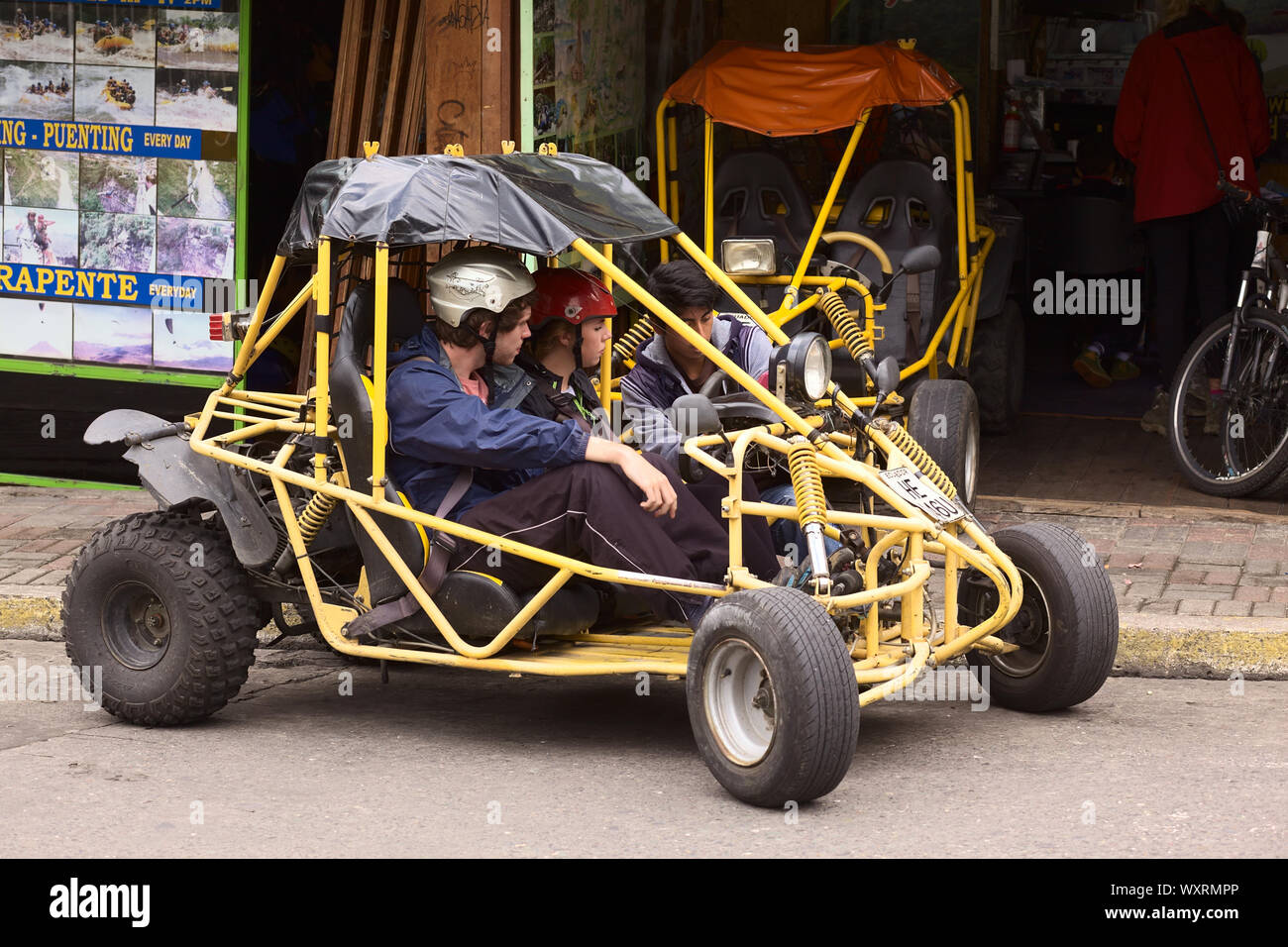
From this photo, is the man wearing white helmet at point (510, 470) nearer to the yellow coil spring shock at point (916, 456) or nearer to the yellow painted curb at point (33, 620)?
the yellow coil spring shock at point (916, 456)

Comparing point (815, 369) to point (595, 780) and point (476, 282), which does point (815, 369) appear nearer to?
point (476, 282)

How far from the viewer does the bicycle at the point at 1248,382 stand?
8.76 m

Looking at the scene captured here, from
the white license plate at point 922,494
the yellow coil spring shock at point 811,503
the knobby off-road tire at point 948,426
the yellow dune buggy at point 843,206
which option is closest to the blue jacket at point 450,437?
the yellow coil spring shock at point 811,503

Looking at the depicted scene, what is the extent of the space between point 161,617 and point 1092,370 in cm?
696

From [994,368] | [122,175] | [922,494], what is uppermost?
[122,175]

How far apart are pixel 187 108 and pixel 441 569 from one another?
3978 mm

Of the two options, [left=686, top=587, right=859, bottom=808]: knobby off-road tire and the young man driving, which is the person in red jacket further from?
[left=686, top=587, right=859, bottom=808]: knobby off-road tire

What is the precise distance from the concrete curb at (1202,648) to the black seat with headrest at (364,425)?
2.41m

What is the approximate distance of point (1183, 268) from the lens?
32.5 feet

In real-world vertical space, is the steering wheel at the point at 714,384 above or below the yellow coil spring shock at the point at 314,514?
above

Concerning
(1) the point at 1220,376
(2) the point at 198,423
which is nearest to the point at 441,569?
(2) the point at 198,423

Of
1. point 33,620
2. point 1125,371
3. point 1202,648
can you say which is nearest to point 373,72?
point 33,620

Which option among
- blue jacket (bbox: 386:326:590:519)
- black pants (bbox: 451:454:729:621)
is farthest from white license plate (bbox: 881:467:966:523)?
blue jacket (bbox: 386:326:590:519)

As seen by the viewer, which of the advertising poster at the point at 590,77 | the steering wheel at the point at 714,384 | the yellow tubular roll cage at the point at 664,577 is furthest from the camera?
the advertising poster at the point at 590,77
